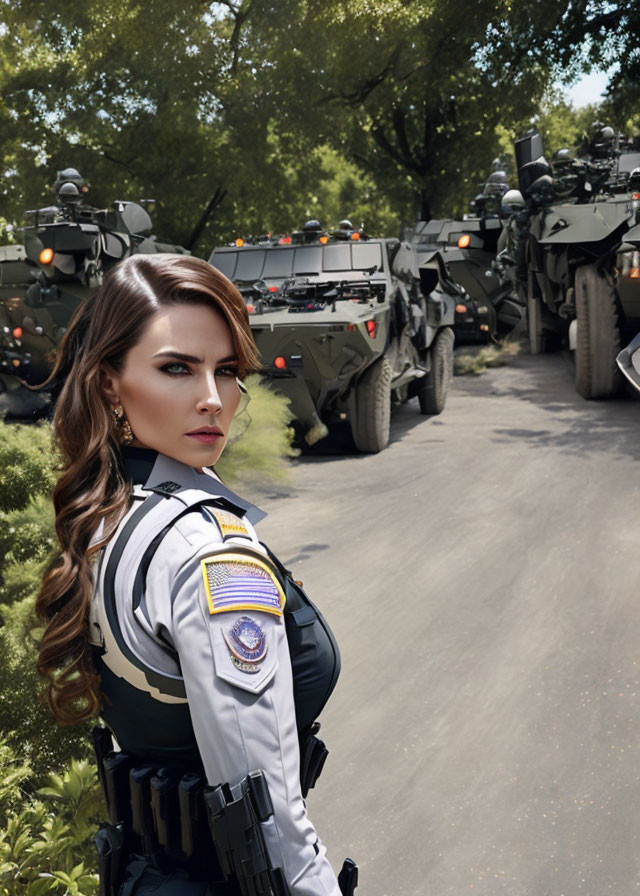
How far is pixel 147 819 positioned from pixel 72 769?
175 centimetres

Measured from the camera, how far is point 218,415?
63.3 inches

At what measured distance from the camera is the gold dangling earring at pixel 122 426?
64.4 inches

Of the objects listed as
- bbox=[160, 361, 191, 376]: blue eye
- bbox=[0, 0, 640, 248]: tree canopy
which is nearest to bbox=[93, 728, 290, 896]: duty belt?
bbox=[160, 361, 191, 376]: blue eye

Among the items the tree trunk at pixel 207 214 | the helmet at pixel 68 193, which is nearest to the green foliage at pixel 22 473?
the helmet at pixel 68 193

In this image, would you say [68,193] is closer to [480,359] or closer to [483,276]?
[480,359]

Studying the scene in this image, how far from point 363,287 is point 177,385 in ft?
26.1

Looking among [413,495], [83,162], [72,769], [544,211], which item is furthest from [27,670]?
[83,162]

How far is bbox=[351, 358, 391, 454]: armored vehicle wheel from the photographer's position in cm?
915

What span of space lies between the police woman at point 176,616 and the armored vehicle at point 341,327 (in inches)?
275

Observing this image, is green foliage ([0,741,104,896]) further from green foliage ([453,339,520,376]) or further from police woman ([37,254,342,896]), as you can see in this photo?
green foliage ([453,339,520,376])

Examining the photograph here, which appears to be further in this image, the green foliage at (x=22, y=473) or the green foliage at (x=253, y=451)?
the green foliage at (x=253, y=451)

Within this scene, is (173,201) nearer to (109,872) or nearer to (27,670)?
(27,670)

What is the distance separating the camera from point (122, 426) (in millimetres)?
1651

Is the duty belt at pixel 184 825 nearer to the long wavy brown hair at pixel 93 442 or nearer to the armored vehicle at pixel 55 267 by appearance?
the long wavy brown hair at pixel 93 442
